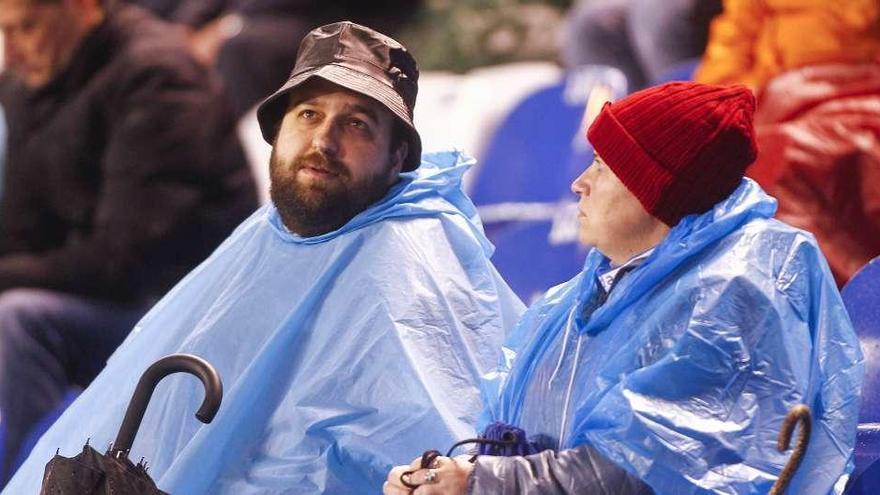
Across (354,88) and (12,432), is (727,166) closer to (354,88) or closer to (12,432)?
(354,88)

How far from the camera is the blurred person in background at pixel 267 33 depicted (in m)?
6.29

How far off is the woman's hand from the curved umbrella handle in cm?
40

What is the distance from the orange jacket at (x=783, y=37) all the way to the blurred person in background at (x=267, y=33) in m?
2.06

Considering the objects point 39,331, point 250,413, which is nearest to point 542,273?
point 39,331

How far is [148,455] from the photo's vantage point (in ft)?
10.3

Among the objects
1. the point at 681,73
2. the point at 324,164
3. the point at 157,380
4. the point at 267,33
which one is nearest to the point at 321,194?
the point at 324,164

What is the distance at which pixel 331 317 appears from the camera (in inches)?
124

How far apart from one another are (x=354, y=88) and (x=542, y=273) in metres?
1.44

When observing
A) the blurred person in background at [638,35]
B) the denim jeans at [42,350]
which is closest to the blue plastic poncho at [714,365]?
the blurred person in background at [638,35]

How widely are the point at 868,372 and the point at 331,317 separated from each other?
0.87 m

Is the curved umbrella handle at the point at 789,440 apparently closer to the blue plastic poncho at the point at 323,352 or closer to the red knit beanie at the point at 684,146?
the red knit beanie at the point at 684,146

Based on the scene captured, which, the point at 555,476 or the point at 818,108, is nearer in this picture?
the point at 555,476

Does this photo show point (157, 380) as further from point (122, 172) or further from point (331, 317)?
point (122, 172)

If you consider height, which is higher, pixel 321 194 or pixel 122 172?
pixel 321 194
